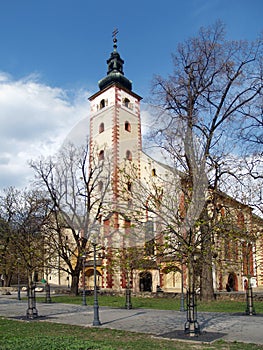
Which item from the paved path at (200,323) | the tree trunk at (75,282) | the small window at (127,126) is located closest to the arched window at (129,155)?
the small window at (127,126)

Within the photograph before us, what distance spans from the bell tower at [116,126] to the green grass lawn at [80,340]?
3.31m

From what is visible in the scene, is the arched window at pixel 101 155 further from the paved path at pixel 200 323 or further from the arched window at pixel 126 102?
the paved path at pixel 200 323

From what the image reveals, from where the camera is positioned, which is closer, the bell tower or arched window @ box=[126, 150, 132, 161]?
the bell tower

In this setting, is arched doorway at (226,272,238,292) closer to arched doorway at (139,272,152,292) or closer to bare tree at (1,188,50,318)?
arched doorway at (139,272,152,292)

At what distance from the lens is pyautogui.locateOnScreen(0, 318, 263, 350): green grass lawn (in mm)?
7543

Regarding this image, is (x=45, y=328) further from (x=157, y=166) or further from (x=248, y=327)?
(x=157, y=166)

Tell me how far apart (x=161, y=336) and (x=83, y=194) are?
489 cm

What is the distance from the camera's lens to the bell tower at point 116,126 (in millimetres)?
6555

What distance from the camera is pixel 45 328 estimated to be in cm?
1323

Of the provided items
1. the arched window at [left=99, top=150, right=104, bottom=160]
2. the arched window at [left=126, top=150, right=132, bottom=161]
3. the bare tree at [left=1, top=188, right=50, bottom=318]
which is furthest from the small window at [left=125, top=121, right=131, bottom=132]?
the bare tree at [left=1, top=188, right=50, bottom=318]

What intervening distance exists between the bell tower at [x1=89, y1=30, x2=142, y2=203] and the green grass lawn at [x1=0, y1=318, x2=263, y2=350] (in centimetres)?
331

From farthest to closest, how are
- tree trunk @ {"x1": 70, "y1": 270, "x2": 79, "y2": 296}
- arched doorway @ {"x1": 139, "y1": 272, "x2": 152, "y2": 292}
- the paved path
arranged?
arched doorway @ {"x1": 139, "y1": 272, "x2": 152, "y2": 292}
tree trunk @ {"x1": 70, "y1": 270, "x2": 79, "y2": 296}
the paved path

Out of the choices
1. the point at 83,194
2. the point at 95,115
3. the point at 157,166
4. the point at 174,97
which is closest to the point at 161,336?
the point at 83,194

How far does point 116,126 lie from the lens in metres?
6.43
